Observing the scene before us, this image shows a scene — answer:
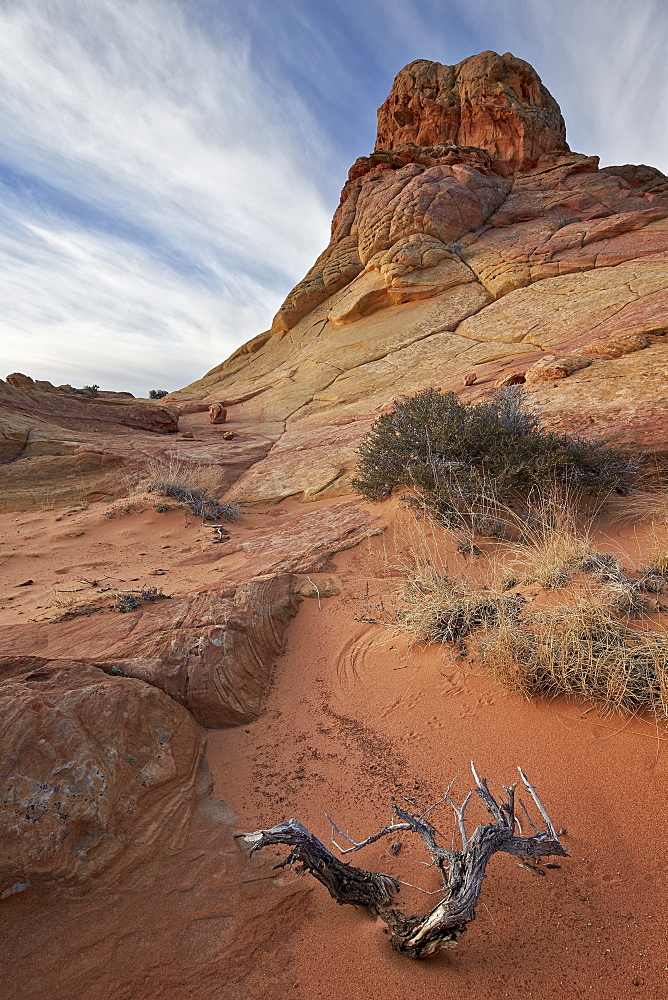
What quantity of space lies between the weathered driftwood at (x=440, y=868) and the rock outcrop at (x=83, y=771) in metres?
0.67

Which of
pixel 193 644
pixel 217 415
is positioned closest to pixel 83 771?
pixel 193 644

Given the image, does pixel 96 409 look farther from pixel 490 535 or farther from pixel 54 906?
pixel 54 906

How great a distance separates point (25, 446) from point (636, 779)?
12.0 metres

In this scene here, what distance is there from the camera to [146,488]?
8.40m

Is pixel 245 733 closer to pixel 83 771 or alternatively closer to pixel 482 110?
pixel 83 771

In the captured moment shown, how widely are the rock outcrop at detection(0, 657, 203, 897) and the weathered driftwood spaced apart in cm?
67

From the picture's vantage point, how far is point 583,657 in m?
2.37

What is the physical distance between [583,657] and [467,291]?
1693 cm

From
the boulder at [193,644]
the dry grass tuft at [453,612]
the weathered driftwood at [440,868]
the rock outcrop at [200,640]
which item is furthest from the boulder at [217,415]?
the weathered driftwood at [440,868]

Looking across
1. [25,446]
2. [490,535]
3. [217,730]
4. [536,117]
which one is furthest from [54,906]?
[536,117]

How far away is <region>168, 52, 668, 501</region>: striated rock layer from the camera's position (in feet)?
26.3

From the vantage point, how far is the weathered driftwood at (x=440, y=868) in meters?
1.31

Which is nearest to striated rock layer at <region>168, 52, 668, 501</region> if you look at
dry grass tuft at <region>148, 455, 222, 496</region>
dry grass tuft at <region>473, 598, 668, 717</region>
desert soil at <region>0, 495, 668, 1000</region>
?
dry grass tuft at <region>148, 455, 222, 496</region>

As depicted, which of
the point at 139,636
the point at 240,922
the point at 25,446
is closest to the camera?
the point at 240,922
